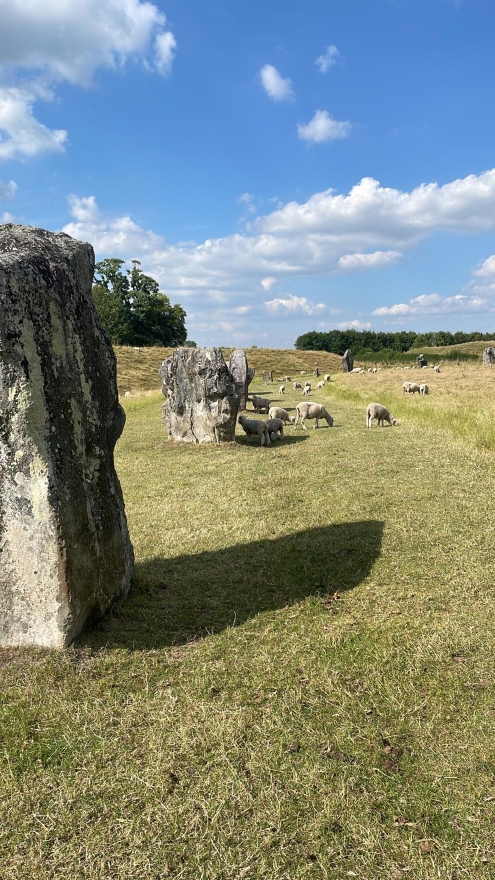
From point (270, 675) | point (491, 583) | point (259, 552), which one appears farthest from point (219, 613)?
point (491, 583)

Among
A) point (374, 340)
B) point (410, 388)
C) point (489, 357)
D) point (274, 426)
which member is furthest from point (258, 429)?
point (374, 340)

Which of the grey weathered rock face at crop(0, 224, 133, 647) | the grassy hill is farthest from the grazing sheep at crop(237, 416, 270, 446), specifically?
the grassy hill

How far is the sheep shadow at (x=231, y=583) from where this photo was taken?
16.3 feet

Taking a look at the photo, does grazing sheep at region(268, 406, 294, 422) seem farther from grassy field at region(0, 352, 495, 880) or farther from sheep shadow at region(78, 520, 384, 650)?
grassy field at region(0, 352, 495, 880)

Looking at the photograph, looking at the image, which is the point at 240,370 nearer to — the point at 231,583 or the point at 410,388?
the point at 410,388

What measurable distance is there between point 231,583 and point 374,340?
121303mm

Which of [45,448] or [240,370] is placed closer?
[45,448]

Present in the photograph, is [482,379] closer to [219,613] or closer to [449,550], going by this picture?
[449,550]

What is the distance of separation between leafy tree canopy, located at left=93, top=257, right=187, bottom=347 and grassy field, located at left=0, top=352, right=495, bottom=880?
7344cm

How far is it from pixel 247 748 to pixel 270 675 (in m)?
0.83

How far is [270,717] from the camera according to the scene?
12.4 feet

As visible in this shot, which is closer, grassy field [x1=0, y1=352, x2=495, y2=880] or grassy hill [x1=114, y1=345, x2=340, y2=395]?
grassy field [x1=0, y1=352, x2=495, y2=880]

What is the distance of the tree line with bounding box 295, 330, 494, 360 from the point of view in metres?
118

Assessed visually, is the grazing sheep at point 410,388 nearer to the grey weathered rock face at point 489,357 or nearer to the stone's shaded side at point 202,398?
the stone's shaded side at point 202,398
